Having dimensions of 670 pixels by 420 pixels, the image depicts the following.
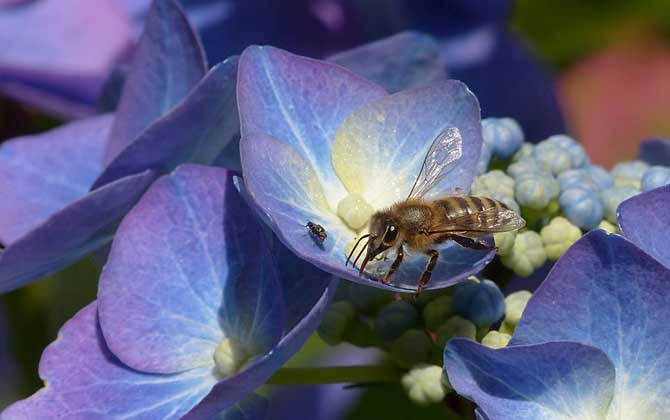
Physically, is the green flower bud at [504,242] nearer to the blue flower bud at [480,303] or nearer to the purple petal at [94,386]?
the blue flower bud at [480,303]

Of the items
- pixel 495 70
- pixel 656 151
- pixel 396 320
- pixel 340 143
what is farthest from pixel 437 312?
pixel 495 70

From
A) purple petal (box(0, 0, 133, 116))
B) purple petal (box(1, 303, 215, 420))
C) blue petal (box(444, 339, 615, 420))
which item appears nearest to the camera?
blue petal (box(444, 339, 615, 420))

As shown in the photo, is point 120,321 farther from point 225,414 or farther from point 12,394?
point 12,394

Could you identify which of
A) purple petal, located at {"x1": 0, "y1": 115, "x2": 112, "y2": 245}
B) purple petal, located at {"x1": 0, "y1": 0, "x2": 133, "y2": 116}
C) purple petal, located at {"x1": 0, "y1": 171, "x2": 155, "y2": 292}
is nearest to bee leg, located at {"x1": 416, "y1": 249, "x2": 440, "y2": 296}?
purple petal, located at {"x1": 0, "y1": 171, "x2": 155, "y2": 292}

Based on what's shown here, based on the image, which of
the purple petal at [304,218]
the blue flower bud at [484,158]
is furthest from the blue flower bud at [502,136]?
the purple petal at [304,218]

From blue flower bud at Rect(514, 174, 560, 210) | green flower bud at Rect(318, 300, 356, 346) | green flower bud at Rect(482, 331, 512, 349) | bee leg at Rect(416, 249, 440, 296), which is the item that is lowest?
green flower bud at Rect(318, 300, 356, 346)

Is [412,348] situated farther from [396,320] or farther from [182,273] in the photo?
[182,273]

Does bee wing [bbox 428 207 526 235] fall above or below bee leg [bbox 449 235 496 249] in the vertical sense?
above

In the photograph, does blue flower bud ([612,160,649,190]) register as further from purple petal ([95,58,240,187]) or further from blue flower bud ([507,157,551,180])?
purple petal ([95,58,240,187])
